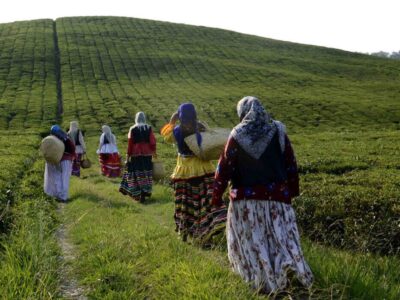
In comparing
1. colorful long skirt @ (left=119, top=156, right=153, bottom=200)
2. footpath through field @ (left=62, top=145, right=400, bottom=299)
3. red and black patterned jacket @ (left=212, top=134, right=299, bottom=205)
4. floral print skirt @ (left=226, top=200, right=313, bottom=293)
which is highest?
red and black patterned jacket @ (left=212, top=134, right=299, bottom=205)

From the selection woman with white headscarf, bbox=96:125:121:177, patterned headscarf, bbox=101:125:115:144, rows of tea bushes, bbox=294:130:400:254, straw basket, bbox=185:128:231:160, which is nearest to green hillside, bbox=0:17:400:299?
rows of tea bushes, bbox=294:130:400:254

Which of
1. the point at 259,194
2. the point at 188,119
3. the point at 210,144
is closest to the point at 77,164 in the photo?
the point at 188,119

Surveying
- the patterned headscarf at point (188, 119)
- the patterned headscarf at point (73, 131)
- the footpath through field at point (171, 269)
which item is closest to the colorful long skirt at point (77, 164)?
the patterned headscarf at point (73, 131)

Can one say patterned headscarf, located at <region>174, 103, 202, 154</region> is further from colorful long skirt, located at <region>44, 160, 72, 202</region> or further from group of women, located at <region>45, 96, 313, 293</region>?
colorful long skirt, located at <region>44, 160, 72, 202</region>

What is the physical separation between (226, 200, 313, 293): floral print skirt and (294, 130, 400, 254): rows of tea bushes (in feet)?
2.79

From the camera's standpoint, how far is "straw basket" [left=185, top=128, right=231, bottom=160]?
8.56 m

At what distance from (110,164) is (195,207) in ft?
37.7

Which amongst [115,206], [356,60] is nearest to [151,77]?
[356,60]

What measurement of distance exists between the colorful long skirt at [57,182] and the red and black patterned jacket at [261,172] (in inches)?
334

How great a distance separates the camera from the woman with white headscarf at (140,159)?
45.0 feet

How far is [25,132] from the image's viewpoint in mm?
34531

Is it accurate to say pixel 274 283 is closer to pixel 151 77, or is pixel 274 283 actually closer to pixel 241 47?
pixel 151 77

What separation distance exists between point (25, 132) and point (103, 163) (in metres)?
16.9

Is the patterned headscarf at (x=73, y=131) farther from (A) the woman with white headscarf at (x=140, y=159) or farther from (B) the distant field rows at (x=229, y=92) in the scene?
(A) the woman with white headscarf at (x=140, y=159)
